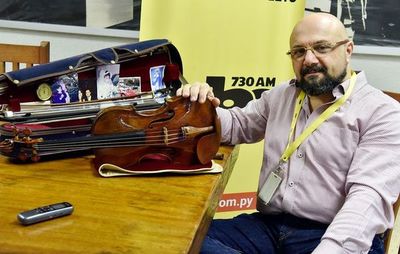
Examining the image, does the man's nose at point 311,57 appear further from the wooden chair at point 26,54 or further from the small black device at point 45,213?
the wooden chair at point 26,54

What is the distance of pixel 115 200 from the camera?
108 cm

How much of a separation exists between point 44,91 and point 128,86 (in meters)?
0.27

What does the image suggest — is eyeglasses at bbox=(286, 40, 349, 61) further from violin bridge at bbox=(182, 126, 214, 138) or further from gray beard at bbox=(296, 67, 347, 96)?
violin bridge at bbox=(182, 126, 214, 138)

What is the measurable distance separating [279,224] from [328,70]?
48 cm

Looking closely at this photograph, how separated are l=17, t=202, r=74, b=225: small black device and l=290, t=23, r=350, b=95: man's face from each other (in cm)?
80

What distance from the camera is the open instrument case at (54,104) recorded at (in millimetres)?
1274

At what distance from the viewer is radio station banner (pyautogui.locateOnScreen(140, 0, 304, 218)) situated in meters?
2.28

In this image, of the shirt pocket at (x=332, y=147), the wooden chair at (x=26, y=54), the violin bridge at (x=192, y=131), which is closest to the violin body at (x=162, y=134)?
the violin bridge at (x=192, y=131)

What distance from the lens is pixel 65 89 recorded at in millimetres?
1371

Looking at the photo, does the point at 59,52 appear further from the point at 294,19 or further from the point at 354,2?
the point at 354,2

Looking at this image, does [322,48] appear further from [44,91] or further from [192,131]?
[44,91]

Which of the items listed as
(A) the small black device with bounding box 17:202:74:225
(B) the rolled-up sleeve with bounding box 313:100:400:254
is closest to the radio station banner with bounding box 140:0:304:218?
(B) the rolled-up sleeve with bounding box 313:100:400:254

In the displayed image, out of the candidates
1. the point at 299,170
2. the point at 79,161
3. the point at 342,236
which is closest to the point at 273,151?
the point at 299,170

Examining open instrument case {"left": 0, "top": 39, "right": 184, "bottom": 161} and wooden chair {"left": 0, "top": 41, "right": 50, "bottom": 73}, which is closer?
open instrument case {"left": 0, "top": 39, "right": 184, "bottom": 161}
